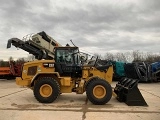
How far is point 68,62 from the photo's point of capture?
10.8 m

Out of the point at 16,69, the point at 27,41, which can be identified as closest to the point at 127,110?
A: the point at 27,41

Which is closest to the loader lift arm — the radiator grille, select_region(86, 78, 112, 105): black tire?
the radiator grille

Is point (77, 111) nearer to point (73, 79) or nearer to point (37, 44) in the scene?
point (73, 79)

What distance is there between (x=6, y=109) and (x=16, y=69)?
577 inches

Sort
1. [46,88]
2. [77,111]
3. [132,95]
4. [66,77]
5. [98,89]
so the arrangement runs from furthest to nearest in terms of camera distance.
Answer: [66,77], [46,88], [98,89], [132,95], [77,111]

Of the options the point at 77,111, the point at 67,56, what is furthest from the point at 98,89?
the point at 67,56

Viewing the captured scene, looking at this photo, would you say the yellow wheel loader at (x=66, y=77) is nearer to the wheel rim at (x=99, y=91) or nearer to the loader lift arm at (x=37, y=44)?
the wheel rim at (x=99, y=91)

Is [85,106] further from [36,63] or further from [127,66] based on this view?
[127,66]

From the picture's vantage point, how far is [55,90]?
10062 millimetres

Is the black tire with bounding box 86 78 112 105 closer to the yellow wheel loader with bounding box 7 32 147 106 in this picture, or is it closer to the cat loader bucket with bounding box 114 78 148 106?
the yellow wheel loader with bounding box 7 32 147 106

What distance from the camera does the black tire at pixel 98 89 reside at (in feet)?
32.0

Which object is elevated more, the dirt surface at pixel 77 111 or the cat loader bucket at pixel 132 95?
the cat loader bucket at pixel 132 95

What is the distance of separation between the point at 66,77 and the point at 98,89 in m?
1.53

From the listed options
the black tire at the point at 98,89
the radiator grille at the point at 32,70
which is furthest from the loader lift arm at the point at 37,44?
the black tire at the point at 98,89
